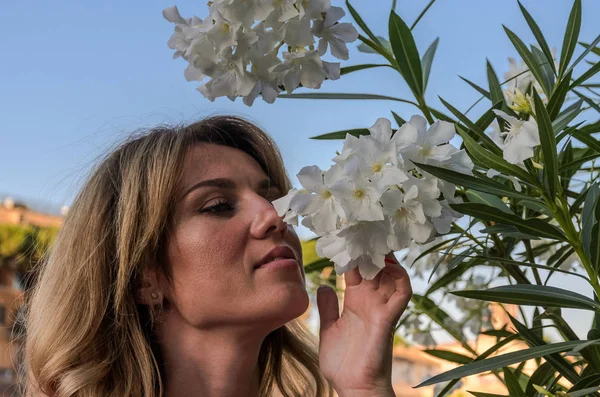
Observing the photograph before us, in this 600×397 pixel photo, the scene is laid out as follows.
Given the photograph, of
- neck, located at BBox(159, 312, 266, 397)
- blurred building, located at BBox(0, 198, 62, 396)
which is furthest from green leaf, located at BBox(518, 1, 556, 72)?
blurred building, located at BBox(0, 198, 62, 396)

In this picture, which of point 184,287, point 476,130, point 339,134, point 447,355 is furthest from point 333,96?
point 447,355

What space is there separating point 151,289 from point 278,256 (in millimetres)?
381

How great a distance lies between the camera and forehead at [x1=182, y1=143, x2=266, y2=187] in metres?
1.74

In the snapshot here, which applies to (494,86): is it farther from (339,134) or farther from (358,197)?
(358,197)

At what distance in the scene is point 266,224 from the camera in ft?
5.18

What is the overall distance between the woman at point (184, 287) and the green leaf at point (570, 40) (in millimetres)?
515

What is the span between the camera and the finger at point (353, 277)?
140 cm

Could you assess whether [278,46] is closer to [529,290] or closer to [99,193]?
[529,290]

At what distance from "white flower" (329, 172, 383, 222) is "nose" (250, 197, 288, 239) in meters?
0.65

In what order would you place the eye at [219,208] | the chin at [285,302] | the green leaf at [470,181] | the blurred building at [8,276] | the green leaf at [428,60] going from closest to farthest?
the green leaf at [470,181] < the green leaf at [428,60] < the chin at [285,302] < the eye at [219,208] < the blurred building at [8,276]

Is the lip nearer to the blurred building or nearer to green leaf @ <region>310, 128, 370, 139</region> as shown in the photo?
green leaf @ <region>310, 128, 370, 139</region>

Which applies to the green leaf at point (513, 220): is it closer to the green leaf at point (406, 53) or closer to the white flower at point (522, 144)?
the white flower at point (522, 144)

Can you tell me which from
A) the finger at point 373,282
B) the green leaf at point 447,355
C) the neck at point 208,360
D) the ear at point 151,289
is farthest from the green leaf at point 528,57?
the ear at point 151,289

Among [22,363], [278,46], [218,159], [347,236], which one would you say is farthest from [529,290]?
[22,363]
